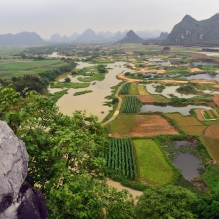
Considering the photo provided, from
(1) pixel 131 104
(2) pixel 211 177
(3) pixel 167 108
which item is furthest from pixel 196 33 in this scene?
(2) pixel 211 177

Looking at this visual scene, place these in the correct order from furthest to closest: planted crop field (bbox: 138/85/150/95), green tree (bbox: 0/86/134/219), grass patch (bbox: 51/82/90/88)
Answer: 1. grass patch (bbox: 51/82/90/88)
2. planted crop field (bbox: 138/85/150/95)
3. green tree (bbox: 0/86/134/219)

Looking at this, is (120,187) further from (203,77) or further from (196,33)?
(196,33)

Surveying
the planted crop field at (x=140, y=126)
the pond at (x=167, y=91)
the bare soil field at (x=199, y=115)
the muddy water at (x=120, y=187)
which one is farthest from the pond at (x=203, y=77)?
the muddy water at (x=120, y=187)

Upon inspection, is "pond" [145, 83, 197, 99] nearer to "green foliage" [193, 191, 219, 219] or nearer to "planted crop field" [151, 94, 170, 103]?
"planted crop field" [151, 94, 170, 103]

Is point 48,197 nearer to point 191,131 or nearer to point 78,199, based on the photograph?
point 78,199

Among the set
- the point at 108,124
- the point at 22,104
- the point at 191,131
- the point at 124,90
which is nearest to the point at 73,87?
the point at 124,90

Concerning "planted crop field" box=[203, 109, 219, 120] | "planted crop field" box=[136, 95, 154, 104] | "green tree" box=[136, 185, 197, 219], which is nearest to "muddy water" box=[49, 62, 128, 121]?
"planted crop field" box=[136, 95, 154, 104]
